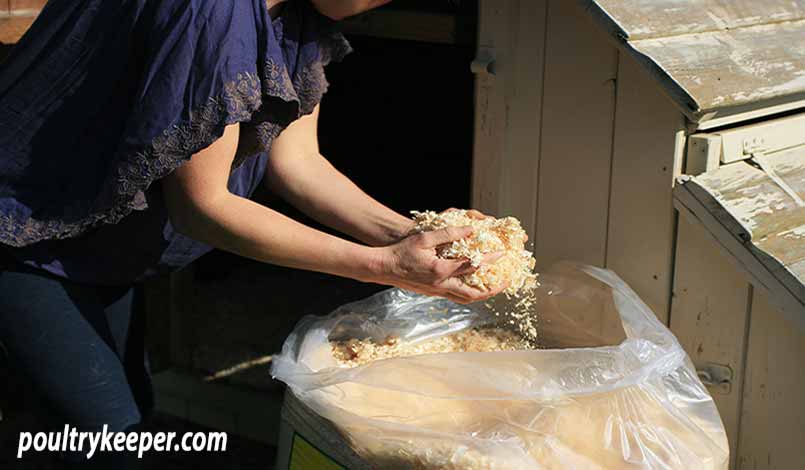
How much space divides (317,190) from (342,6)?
487 millimetres

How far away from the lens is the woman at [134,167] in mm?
1660

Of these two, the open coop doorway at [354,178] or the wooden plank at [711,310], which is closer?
the wooden plank at [711,310]

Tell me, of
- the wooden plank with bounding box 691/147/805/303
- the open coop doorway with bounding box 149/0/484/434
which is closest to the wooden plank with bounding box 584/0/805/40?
the wooden plank with bounding box 691/147/805/303

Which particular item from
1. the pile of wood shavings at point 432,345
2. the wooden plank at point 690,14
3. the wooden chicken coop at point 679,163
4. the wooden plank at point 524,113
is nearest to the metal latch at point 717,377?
the wooden chicken coop at point 679,163

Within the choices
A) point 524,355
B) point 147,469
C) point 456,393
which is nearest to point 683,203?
point 524,355

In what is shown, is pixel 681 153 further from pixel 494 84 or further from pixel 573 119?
pixel 494 84

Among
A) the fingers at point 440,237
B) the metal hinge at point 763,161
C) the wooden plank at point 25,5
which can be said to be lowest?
the fingers at point 440,237

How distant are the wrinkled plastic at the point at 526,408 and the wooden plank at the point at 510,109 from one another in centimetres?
55

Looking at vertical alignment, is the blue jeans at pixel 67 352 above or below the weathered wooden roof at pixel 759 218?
below

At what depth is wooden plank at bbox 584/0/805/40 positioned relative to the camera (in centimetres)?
212

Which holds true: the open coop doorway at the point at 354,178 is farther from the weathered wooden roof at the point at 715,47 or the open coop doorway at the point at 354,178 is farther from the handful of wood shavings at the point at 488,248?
the handful of wood shavings at the point at 488,248

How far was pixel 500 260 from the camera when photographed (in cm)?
195

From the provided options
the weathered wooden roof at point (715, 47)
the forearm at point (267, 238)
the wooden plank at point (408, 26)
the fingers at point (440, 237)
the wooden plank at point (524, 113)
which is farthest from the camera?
the wooden plank at point (408, 26)

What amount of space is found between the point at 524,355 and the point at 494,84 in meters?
0.73
